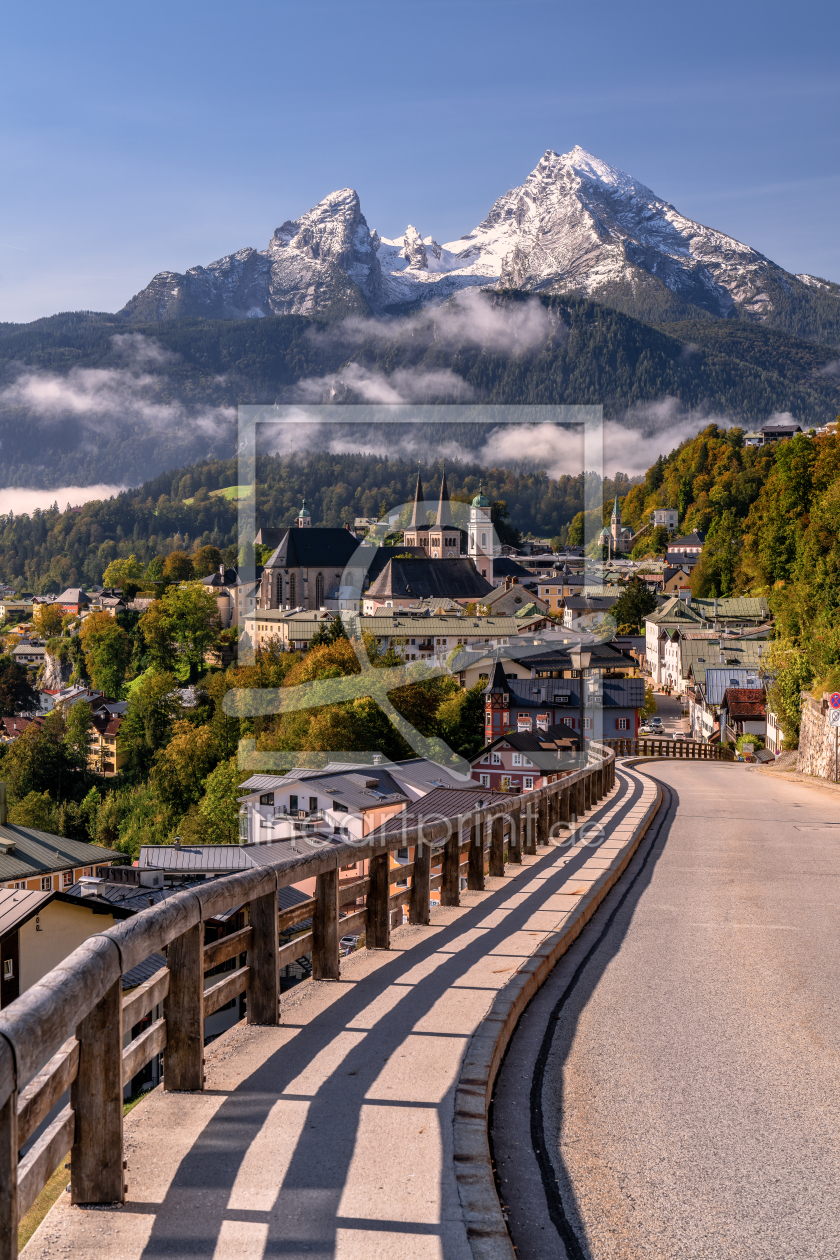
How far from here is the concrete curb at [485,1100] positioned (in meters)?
2.93

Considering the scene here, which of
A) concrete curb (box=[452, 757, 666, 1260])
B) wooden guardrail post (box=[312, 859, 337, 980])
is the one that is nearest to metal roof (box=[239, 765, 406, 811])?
concrete curb (box=[452, 757, 666, 1260])

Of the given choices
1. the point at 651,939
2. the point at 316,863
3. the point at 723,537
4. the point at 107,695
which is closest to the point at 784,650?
the point at 651,939

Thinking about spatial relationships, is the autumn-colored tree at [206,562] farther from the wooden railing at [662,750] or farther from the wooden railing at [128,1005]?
the wooden railing at [128,1005]

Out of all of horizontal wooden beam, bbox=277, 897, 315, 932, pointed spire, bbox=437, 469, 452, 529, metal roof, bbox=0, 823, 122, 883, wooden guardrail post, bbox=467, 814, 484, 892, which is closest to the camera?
horizontal wooden beam, bbox=277, 897, 315, 932

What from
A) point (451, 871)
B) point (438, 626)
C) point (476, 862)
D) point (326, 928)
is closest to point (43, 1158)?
point (326, 928)

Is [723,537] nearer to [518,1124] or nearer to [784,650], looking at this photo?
[784,650]

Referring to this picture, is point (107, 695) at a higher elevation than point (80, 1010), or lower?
lower

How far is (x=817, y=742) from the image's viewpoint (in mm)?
30625

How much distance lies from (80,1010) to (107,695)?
12182cm

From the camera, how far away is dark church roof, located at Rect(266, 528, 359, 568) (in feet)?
421

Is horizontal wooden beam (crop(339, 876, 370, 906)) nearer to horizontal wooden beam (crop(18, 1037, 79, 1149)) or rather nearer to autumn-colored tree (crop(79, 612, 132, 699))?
horizontal wooden beam (crop(18, 1037, 79, 1149))

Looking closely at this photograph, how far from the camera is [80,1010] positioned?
269 centimetres

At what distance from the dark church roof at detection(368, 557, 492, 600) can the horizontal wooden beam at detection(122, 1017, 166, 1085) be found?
109m

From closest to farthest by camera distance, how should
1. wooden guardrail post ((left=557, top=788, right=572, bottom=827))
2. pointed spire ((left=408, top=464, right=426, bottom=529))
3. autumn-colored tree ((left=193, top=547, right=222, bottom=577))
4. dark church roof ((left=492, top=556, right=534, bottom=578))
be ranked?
wooden guardrail post ((left=557, top=788, right=572, bottom=827))
dark church roof ((left=492, top=556, right=534, bottom=578))
pointed spire ((left=408, top=464, right=426, bottom=529))
autumn-colored tree ((left=193, top=547, right=222, bottom=577))
